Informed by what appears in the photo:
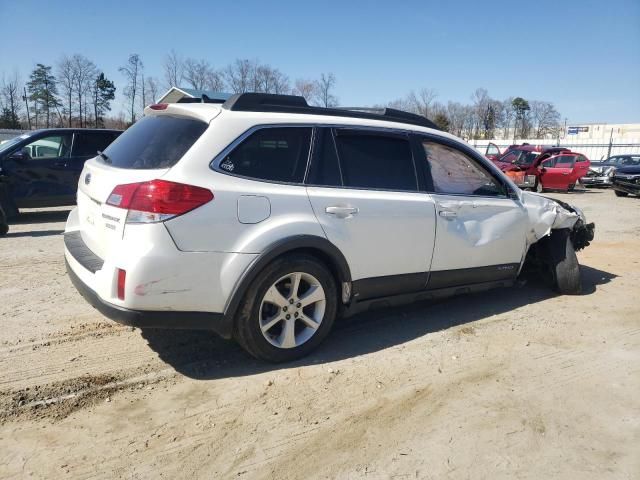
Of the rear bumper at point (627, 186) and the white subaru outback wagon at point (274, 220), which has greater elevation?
the white subaru outback wagon at point (274, 220)

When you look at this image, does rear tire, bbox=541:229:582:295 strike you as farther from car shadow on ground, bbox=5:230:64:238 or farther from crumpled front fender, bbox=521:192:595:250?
car shadow on ground, bbox=5:230:64:238

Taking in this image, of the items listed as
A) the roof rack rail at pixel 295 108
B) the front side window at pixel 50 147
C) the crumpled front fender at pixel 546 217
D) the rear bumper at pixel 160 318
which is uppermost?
the roof rack rail at pixel 295 108

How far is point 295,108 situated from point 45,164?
26.1 ft

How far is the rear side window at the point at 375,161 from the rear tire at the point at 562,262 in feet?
7.17

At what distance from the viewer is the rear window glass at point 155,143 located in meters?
3.28

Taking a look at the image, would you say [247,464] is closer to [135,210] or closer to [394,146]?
[135,210]

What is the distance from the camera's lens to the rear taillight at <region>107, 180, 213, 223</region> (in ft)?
9.89

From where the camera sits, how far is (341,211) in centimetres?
368

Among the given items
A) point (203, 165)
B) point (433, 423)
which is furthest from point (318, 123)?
point (433, 423)

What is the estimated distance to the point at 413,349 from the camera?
13.2 feet

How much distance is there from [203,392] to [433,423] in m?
1.46

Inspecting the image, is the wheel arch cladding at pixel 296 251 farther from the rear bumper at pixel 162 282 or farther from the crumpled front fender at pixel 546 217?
the crumpled front fender at pixel 546 217

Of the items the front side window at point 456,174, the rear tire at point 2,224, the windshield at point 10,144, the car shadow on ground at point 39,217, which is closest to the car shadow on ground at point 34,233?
the rear tire at point 2,224

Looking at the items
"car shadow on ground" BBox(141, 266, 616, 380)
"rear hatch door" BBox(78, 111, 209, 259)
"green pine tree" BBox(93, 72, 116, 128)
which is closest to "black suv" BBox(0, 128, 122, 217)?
"rear hatch door" BBox(78, 111, 209, 259)
